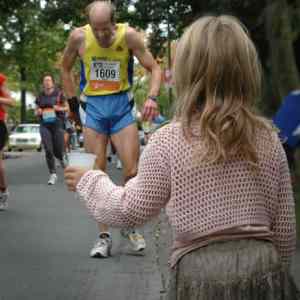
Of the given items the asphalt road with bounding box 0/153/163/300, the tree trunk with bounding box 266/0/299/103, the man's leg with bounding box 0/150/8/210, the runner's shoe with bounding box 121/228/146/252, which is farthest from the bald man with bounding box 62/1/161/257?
the man's leg with bounding box 0/150/8/210

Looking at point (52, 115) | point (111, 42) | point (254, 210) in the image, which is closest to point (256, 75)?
point (254, 210)

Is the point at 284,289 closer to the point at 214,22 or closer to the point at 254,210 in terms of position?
the point at 254,210

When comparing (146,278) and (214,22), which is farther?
(146,278)

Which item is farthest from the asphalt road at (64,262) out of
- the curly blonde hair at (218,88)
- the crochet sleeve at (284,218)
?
the curly blonde hair at (218,88)

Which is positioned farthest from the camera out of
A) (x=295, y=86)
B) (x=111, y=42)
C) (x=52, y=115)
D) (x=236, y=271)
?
(x=52, y=115)

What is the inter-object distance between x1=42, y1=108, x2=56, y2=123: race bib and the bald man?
303 inches

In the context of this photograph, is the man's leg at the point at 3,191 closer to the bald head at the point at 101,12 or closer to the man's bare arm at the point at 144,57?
the man's bare arm at the point at 144,57

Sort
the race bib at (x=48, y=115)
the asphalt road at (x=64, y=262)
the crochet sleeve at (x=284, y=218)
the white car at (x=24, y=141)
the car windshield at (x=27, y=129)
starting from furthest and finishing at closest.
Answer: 1. the car windshield at (x=27, y=129)
2. the white car at (x=24, y=141)
3. the race bib at (x=48, y=115)
4. the asphalt road at (x=64, y=262)
5. the crochet sleeve at (x=284, y=218)

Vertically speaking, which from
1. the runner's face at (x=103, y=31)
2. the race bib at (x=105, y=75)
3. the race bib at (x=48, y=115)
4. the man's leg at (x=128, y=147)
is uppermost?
the runner's face at (x=103, y=31)

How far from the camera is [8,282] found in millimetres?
6031

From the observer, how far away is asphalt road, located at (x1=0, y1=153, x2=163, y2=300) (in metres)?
5.72

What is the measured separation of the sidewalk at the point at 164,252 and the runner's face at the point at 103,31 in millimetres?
1739

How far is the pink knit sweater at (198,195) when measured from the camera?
2688 mm

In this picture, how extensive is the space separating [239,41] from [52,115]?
1215cm
